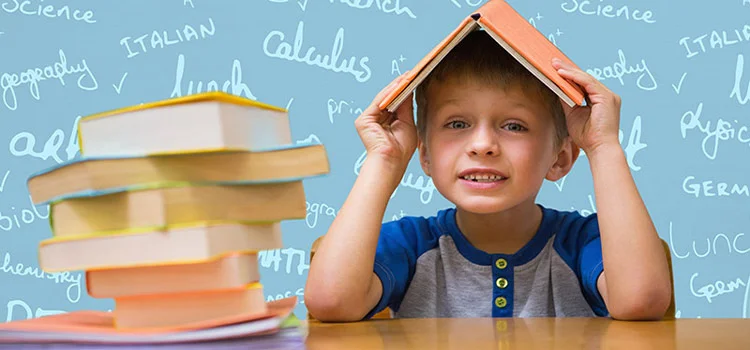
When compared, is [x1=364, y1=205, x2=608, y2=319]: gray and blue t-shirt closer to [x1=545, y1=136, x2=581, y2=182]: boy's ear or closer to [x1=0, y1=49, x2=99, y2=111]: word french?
[x1=545, y1=136, x2=581, y2=182]: boy's ear

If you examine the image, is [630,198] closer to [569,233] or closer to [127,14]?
[569,233]

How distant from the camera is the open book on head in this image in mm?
923

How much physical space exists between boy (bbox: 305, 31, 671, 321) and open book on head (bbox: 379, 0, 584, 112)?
0.04 meters

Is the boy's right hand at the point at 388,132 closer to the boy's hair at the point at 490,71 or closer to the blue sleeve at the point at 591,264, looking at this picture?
the boy's hair at the point at 490,71

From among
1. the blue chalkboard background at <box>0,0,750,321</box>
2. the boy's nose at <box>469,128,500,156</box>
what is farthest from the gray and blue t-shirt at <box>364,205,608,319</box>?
the blue chalkboard background at <box>0,0,750,321</box>

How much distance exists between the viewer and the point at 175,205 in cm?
67

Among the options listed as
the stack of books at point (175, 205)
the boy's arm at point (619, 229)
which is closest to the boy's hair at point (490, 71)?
the boy's arm at point (619, 229)

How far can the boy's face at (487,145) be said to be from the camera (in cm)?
117

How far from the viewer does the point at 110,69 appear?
9.52 feet

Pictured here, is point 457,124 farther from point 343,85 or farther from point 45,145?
point 45,145

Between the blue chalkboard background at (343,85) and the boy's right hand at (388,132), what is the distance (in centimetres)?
154

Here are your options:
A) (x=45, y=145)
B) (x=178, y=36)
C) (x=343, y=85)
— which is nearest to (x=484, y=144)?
(x=343, y=85)

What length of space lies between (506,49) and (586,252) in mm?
424

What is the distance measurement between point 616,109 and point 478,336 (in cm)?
45
